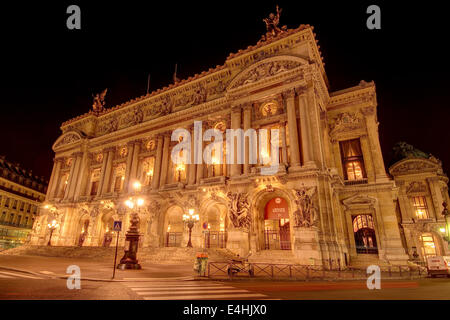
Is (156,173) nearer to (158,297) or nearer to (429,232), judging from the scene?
(158,297)

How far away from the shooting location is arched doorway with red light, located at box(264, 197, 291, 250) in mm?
22078

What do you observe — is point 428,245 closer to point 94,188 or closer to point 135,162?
point 135,162

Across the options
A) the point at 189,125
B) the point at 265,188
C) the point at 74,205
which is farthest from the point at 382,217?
the point at 74,205

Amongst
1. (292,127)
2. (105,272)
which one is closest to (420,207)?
(292,127)

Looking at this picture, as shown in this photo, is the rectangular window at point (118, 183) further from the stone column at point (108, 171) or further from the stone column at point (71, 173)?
the stone column at point (71, 173)

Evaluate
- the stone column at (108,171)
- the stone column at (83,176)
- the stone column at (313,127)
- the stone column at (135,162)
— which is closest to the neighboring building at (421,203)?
the stone column at (313,127)

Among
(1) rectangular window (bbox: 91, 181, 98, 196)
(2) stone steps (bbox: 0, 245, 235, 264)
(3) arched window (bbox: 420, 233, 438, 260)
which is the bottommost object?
(2) stone steps (bbox: 0, 245, 235, 264)

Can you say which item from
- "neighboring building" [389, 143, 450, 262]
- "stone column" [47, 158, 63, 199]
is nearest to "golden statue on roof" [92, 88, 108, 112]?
"stone column" [47, 158, 63, 199]

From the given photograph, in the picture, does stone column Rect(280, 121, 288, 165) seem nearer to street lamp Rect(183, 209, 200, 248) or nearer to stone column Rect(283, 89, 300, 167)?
stone column Rect(283, 89, 300, 167)

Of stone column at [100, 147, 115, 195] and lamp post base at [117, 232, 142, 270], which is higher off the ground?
stone column at [100, 147, 115, 195]

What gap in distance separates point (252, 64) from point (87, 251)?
25.0 m

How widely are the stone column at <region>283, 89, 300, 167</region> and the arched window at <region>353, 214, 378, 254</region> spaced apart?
8.60 m

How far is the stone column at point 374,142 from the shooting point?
2373 centimetres
